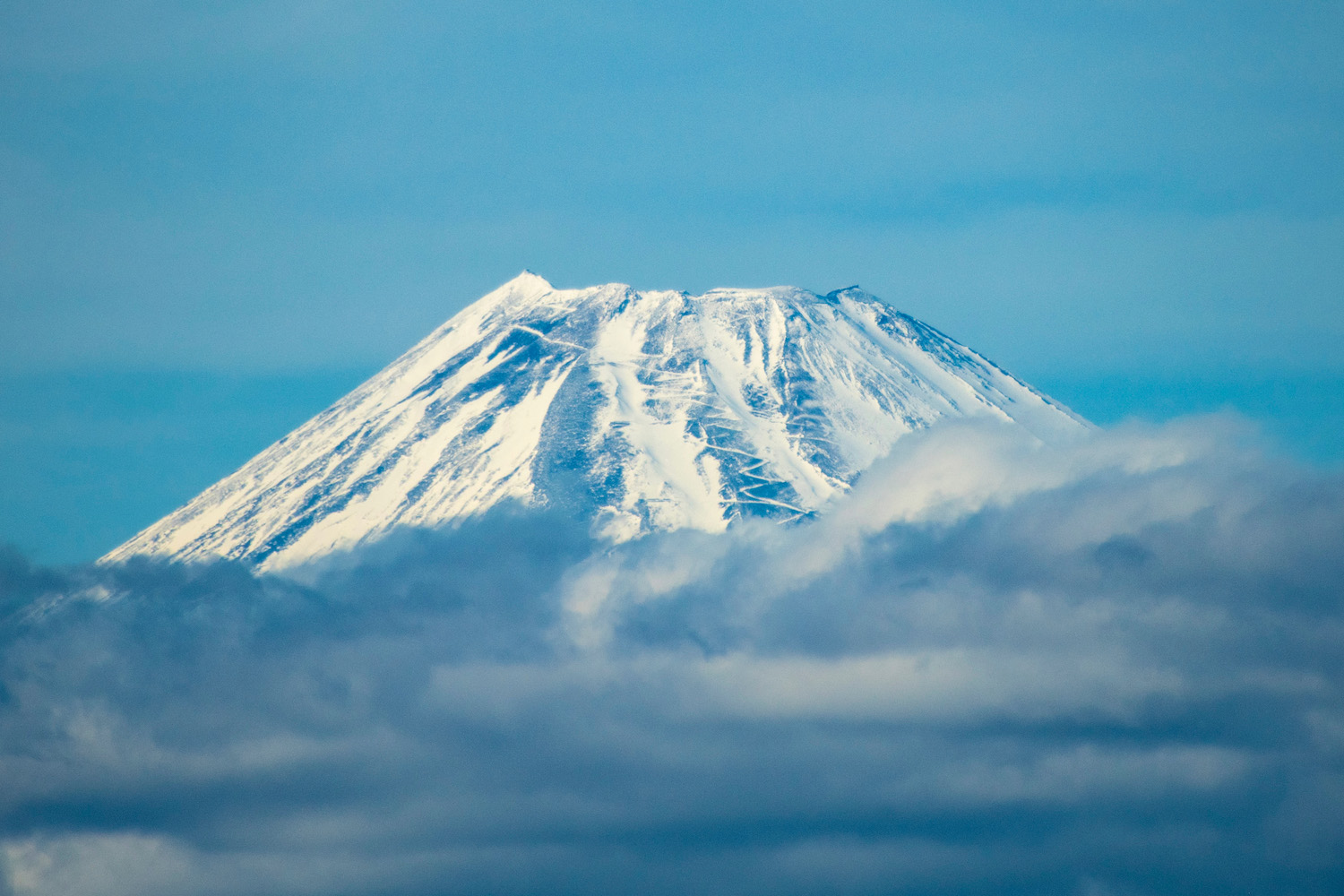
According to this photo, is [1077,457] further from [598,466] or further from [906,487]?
[598,466]

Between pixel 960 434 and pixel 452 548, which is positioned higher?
pixel 960 434

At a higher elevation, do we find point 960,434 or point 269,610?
point 960,434

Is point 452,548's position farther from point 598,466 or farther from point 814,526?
point 814,526

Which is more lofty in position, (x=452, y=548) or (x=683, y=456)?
(x=683, y=456)

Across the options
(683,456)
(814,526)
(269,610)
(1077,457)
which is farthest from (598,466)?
(1077,457)

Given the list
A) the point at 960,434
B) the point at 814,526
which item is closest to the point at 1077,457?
the point at 960,434

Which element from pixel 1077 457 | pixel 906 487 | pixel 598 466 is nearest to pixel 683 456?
pixel 598 466

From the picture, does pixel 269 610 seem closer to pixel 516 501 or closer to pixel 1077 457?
pixel 516 501
